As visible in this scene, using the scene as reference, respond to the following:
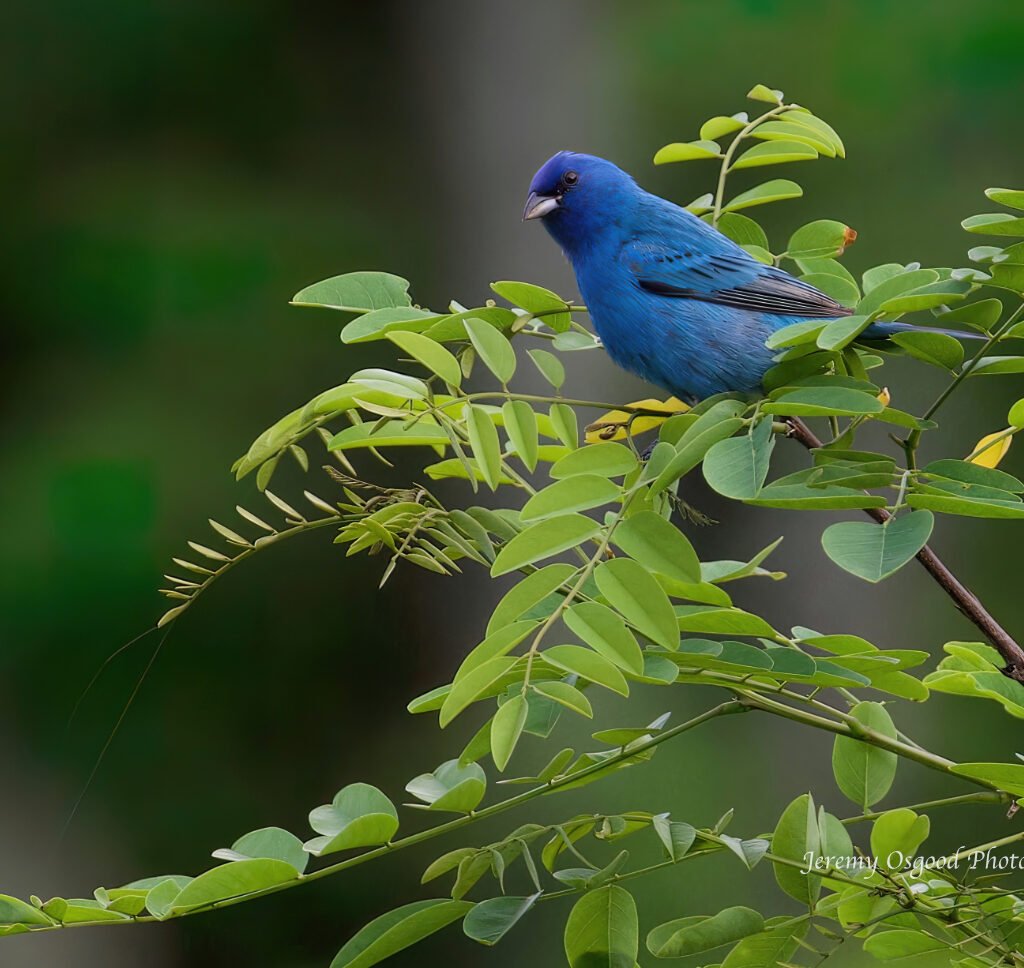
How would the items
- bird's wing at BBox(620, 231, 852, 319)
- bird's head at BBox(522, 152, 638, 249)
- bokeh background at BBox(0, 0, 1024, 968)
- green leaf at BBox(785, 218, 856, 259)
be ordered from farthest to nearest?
1. bokeh background at BBox(0, 0, 1024, 968)
2. bird's head at BBox(522, 152, 638, 249)
3. bird's wing at BBox(620, 231, 852, 319)
4. green leaf at BBox(785, 218, 856, 259)

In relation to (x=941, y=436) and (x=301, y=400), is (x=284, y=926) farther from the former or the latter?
(x=941, y=436)

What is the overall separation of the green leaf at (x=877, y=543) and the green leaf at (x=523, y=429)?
0.18 meters

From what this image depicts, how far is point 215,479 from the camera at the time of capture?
320 centimetres

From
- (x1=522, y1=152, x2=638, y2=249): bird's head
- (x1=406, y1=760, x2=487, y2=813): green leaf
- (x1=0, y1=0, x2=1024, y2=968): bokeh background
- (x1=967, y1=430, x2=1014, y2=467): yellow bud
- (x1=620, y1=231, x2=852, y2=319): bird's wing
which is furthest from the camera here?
(x1=0, y1=0, x2=1024, y2=968): bokeh background

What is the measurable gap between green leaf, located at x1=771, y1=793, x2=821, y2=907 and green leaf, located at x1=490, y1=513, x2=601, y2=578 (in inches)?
7.6

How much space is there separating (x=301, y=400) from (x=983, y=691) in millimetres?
2622

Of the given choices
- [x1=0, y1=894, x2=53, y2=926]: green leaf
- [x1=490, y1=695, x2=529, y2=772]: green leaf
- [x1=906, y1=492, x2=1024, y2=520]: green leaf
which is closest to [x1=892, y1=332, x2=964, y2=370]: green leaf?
[x1=906, y1=492, x2=1024, y2=520]: green leaf

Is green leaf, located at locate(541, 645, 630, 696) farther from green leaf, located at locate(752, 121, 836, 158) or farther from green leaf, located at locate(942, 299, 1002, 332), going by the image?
green leaf, located at locate(752, 121, 836, 158)

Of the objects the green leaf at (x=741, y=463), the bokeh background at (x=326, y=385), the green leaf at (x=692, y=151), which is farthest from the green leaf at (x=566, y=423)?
the bokeh background at (x=326, y=385)

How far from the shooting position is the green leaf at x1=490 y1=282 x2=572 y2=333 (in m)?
0.86

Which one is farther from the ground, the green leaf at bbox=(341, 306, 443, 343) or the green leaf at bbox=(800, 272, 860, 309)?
the green leaf at bbox=(341, 306, 443, 343)

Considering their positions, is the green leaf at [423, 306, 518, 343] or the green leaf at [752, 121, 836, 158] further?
the green leaf at [752, 121, 836, 158]

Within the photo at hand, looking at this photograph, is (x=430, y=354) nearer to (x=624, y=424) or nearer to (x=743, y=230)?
(x=624, y=424)

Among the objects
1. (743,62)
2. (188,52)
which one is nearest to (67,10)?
(188,52)
